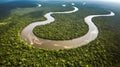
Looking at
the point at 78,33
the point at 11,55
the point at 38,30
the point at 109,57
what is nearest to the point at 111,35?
the point at 78,33

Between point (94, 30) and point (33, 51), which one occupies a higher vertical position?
point (33, 51)

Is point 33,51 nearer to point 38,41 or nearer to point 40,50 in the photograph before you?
point 40,50

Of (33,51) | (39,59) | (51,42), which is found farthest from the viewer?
(51,42)

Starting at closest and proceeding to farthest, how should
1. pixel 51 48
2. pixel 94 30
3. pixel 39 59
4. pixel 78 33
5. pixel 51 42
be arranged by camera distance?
pixel 39 59 < pixel 51 48 < pixel 51 42 < pixel 78 33 < pixel 94 30

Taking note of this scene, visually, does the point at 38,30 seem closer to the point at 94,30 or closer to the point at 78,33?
the point at 78,33

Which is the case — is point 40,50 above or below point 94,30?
above

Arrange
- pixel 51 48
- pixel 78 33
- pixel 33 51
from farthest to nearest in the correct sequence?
pixel 78 33, pixel 51 48, pixel 33 51

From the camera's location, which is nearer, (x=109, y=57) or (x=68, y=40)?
(x=109, y=57)

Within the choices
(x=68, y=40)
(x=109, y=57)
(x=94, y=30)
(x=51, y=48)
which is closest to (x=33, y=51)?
(x=51, y=48)

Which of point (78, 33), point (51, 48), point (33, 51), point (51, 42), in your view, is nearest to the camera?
point (33, 51)
